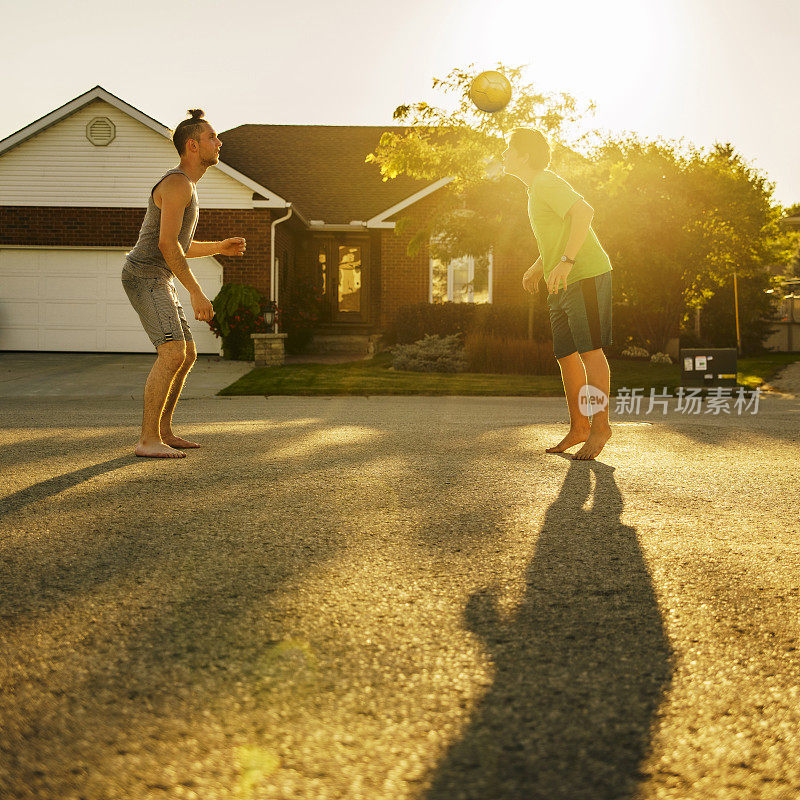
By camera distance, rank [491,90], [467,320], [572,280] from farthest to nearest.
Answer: [467,320] → [491,90] → [572,280]

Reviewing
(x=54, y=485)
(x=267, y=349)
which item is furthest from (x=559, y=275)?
(x=267, y=349)

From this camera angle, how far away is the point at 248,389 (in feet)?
36.3

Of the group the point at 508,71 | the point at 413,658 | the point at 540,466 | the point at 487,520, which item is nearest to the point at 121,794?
the point at 413,658

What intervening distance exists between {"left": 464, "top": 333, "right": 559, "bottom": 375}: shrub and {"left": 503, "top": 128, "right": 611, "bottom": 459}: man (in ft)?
29.3

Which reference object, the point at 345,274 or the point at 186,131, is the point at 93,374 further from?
the point at 345,274

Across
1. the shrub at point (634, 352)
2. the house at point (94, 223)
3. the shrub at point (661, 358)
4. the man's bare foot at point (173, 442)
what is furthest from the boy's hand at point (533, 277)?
the shrub at point (634, 352)

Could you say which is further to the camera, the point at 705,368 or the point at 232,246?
the point at 705,368

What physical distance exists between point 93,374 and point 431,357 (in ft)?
17.2

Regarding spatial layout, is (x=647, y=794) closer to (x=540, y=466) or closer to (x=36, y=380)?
(x=540, y=466)

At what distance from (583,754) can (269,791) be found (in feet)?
1.87

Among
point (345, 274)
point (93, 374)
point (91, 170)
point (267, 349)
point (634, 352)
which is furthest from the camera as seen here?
point (345, 274)

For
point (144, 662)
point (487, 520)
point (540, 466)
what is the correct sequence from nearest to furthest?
point (144, 662) → point (487, 520) → point (540, 466)

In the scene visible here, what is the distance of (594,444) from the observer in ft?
17.5

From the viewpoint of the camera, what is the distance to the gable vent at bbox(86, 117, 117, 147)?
18.6m
